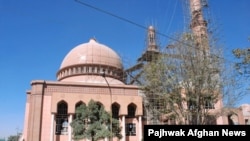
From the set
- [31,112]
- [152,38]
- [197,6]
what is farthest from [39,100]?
[197,6]

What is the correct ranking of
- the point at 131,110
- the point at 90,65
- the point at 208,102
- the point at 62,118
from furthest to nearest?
the point at 90,65, the point at 131,110, the point at 62,118, the point at 208,102

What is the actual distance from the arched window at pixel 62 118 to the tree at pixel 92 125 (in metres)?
4.21

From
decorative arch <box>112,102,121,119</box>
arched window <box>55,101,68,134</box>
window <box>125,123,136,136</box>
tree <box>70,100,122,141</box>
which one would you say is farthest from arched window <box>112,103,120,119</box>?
tree <box>70,100,122,141</box>

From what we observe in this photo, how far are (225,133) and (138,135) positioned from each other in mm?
20599

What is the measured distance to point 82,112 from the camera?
21.1 meters

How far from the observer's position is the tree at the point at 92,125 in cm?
2003

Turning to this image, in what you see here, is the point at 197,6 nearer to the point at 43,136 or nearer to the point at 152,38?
the point at 152,38

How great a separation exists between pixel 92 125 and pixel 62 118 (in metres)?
5.89

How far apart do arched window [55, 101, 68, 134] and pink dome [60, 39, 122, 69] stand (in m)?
7.61

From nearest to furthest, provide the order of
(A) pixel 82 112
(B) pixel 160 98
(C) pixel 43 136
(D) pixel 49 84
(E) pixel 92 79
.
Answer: (B) pixel 160 98 → (A) pixel 82 112 → (C) pixel 43 136 → (D) pixel 49 84 → (E) pixel 92 79

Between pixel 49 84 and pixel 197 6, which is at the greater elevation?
pixel 197 6

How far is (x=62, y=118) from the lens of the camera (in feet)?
82.7

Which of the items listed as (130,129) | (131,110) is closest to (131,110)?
(131,110)

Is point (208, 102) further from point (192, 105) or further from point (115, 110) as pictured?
point (115, 110)
